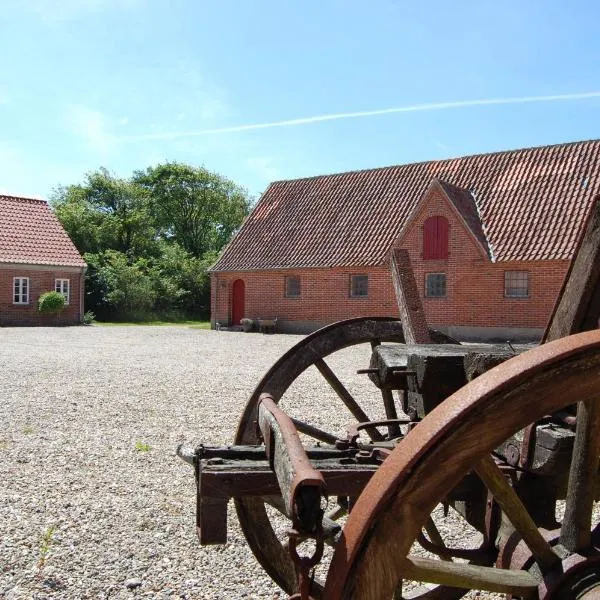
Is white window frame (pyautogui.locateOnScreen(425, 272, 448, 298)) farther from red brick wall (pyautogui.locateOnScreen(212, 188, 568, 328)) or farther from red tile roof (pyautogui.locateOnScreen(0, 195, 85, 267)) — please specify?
red tile roof (pyautogui.locateOnScreen(0, 195, 85, 267))

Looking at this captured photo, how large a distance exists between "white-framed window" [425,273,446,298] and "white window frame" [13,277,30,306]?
17.6 meters

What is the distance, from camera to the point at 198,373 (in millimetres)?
12695

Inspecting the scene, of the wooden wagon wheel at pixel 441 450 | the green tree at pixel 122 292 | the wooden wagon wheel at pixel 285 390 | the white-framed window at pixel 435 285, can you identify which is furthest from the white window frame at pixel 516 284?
the green tree at pixel 122 292

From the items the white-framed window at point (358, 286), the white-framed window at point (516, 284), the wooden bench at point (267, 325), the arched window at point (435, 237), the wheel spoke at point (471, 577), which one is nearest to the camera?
the wheel spoke at point (471, 577)

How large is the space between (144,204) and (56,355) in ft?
125

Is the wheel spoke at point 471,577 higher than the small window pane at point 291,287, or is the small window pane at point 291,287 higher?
the small window pane at point 291,287

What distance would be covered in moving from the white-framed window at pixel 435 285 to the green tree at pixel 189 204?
32.2m

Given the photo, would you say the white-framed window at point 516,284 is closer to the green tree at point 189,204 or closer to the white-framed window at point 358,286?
the white-framed window at point 358,286

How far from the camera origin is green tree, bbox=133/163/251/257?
54062 millimetres

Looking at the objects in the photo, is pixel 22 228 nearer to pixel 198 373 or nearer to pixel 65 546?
pixel 198 373

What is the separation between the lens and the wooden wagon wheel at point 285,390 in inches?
114

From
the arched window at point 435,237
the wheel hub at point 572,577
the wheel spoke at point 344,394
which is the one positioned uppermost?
the arched window at point 435,237

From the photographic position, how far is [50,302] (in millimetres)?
29859

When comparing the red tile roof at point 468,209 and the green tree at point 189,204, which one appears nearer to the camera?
the red tile roof at point 468,209
